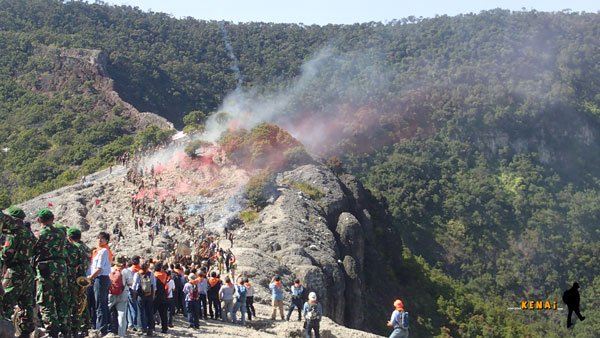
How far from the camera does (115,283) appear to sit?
13.3 metres

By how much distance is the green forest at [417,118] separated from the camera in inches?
2835

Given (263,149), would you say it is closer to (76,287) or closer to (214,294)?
(214,294)

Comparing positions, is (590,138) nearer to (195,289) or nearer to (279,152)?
(279,152)

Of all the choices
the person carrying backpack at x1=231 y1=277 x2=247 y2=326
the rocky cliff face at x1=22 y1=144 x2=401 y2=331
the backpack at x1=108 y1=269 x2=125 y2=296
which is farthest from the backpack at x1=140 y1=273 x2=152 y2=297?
the rocky cliff face at x1=22 y1=144 x2=401 y2=331

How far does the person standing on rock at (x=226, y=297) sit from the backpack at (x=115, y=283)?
20.5 ft

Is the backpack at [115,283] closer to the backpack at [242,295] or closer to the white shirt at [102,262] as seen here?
the white shirt at [102,262]

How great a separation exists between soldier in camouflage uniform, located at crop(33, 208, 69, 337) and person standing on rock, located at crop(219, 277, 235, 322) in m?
8.68

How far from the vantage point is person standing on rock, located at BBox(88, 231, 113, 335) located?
12344mm

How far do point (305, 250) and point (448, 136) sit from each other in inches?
3428

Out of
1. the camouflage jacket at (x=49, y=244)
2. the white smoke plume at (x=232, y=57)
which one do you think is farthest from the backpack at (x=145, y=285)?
the white smoke plume at (x=232, y=57)

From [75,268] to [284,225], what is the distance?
83.5 feet

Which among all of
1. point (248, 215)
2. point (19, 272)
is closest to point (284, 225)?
point (248, 215)

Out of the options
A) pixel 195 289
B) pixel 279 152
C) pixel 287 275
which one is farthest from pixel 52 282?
pixel 279 152

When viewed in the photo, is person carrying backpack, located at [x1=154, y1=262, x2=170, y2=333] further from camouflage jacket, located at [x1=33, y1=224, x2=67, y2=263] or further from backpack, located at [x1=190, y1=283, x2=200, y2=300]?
camouflage jacket, located at [x1=33, y1=224, x2=67, y2=263]
